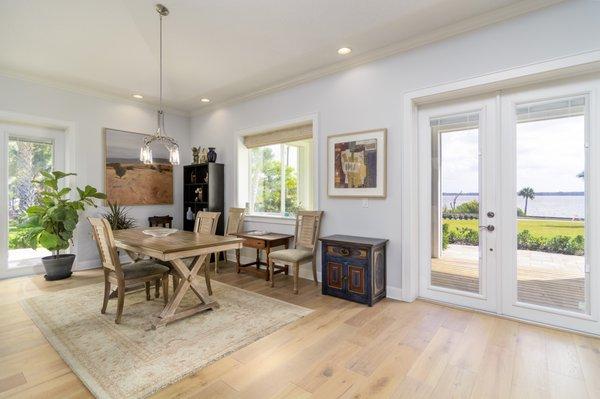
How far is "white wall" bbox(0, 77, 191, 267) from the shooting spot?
4.25 metres

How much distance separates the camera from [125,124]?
17.2 feet

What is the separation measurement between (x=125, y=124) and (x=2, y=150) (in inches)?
65.0

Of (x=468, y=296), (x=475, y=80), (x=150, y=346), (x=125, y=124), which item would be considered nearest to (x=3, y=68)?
(x=125, y=124)

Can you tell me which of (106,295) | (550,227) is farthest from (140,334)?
(550,227)

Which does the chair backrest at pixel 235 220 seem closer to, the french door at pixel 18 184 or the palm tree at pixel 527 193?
the french door at pixel 18 184

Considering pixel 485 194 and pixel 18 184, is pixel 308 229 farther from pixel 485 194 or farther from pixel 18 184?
pixel 18 184

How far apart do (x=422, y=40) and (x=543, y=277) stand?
2641 millimetres

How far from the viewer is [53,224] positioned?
166 inches

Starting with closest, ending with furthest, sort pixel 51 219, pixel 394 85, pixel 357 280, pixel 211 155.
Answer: pixel 357 280 < pixel 394 85 < pixel 51 219 < pixel 211 155

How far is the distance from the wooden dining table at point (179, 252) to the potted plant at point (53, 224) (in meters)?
1.61

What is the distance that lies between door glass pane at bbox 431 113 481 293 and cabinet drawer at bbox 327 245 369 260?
832 millimetres

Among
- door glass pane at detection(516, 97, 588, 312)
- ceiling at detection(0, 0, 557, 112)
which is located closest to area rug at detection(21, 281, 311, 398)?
door glass pane at detection(516, 97, 588, 312)

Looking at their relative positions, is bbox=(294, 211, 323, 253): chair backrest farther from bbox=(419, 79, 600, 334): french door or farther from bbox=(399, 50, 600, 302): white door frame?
bbox=(419, 79, 600, 334): french door

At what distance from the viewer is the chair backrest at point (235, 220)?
5008mm
